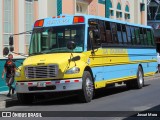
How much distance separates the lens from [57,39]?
15336mm

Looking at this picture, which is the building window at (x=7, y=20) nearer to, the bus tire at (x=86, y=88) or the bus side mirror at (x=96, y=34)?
the bus side mirror at (x=96, y=34)

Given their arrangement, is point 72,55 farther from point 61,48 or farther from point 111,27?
point 111,27

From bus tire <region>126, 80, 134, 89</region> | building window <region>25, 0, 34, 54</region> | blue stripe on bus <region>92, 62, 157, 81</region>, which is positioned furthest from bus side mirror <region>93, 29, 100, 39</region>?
building window <region>25, 0, 34, 54</region>

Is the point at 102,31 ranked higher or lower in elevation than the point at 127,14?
lower

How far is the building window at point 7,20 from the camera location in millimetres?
20125

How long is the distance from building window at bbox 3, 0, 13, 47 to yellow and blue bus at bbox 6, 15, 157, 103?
14.5 ft

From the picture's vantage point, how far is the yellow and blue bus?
14102 millimetres

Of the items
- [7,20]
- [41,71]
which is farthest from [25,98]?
[7,20]

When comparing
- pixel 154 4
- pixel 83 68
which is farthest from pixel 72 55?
pixel 154 4

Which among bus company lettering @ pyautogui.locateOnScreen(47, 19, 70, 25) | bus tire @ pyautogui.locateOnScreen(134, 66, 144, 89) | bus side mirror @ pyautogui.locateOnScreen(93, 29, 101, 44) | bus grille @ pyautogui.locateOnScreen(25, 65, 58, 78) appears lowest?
bus tire @ pyautogui.locateOnScreen(134, 66, 144, 89)

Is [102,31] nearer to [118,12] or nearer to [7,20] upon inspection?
[7,20]

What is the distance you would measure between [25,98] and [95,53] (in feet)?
9.34

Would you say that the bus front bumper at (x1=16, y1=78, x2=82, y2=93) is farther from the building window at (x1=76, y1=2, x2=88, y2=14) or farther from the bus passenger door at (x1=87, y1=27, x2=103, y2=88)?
the building window at (x1=76, y1=2, x2=88, y2=14)

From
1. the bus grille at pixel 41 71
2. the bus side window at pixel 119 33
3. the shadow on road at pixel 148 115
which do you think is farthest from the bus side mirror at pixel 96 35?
the shadow on road at pixel 148 115
